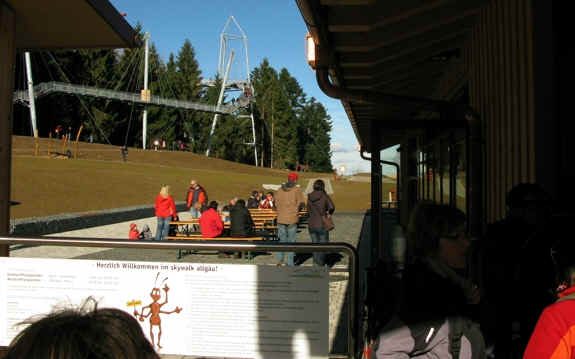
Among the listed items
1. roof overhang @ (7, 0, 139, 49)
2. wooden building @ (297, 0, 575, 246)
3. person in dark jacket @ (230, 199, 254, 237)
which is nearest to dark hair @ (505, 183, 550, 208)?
wooden building @ (297, 0, 575, 246)

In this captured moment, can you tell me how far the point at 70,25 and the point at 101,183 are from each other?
28.6m

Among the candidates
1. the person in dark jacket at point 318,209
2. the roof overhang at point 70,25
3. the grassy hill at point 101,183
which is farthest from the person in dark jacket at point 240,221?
the grassy hill at point 101,183

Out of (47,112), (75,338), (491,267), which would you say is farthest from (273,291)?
(47,112)

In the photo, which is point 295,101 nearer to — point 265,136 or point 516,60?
point 265,136

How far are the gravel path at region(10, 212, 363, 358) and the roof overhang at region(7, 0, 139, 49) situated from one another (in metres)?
2.53

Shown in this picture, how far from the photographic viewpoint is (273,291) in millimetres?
2854

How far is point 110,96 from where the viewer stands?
61.8m

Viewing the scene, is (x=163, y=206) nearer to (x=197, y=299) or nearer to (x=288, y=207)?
(x=288, y=207)

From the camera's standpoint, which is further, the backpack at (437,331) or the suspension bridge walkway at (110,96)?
the suspension bridge walkway at (110,96)

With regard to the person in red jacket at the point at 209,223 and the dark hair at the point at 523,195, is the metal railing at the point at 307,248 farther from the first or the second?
the person in red jacket at the point at 209,223

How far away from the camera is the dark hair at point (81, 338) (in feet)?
2.69

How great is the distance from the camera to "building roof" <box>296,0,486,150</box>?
369cm

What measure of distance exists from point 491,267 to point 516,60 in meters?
1.80

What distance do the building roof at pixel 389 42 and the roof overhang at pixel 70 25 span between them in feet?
5.27
